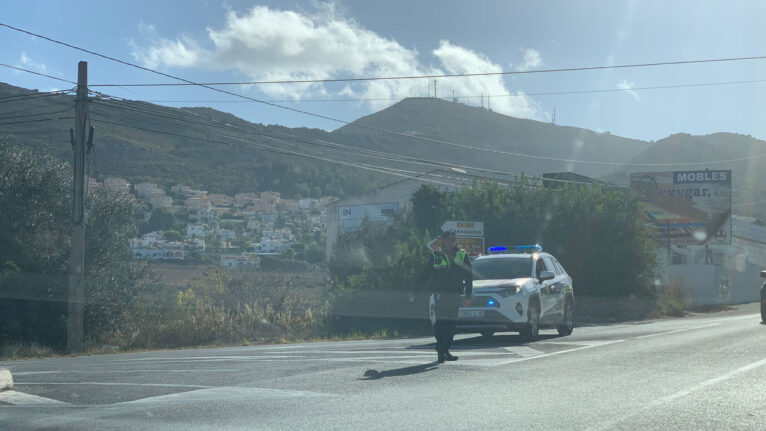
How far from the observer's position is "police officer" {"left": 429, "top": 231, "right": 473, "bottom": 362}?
980 cm

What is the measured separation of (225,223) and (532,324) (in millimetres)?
51363

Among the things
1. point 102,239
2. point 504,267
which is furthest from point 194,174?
point 504,267

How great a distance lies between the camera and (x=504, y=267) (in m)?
14.8

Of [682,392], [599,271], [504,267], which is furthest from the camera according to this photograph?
[599,271]

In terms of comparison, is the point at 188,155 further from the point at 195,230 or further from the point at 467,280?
the point at 467,280

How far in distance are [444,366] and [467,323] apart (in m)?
3.97

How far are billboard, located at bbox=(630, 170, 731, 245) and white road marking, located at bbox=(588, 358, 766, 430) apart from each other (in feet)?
126

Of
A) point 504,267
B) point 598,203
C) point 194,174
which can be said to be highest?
point 194,174

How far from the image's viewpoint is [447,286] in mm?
10031

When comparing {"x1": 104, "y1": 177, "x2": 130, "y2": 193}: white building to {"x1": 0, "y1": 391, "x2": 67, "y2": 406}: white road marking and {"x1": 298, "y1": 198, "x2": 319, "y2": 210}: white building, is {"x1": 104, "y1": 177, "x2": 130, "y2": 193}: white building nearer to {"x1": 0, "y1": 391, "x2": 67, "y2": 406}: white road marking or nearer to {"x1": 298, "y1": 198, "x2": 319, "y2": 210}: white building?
{"x1": 0, "y1": 391, "x2": 67, "y2": 406}: white road marking

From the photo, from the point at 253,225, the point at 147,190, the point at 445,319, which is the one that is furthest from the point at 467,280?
the point at 253,225

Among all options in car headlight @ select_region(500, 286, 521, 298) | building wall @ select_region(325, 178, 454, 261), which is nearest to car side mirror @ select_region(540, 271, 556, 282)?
car headlight @ select_region(500, 286, 521, 298)

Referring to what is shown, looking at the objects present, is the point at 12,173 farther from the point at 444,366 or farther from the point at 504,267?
the point at 444,366

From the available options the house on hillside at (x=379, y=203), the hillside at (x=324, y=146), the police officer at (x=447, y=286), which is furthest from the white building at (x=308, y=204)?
the police officer at (x=447, y=286)
